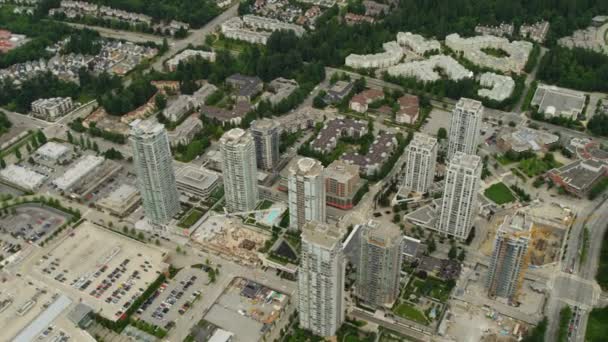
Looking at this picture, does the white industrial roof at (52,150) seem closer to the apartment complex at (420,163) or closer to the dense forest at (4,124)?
the dense forest at (4,124)

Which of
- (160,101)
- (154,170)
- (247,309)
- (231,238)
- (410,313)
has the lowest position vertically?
(247,309)

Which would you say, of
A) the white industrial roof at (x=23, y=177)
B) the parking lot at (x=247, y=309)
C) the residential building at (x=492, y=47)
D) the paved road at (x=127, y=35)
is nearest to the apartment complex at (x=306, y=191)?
the parking lot at (x=247, y=309)

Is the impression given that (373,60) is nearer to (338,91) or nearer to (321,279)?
(338,91)

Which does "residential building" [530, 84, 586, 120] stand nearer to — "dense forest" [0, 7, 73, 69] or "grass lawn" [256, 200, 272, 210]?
"grass lawn" [256, 200, 272, 210]

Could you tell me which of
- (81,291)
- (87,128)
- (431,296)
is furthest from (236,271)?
(87,128)

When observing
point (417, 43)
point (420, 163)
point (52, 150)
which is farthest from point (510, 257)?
point (52, 150)

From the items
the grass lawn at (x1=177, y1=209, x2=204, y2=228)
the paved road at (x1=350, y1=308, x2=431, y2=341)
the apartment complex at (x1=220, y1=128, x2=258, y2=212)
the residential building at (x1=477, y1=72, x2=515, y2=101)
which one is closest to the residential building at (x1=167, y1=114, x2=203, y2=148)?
the grass lawn at (x1=177, y1=209, x2=204, y2=228)
